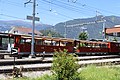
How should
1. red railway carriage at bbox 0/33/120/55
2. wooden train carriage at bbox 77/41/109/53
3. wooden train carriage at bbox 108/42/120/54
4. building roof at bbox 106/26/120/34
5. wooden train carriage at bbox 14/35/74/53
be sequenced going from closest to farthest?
wooden train carriage at bbox 14/35/74/53 < red railway carriage at bbox 0/33/120/55 < wooden train carriage at bbox 77/41/109/53 < building roof at bbox 106/26/120/34 < wooden train carriage at bbox 108/42/120/54

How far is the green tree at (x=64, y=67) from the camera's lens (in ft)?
31.9

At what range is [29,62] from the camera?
23.6 metres

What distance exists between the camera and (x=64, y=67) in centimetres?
970

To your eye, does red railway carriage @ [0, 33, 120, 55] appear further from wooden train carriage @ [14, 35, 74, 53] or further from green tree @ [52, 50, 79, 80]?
green tree @ [52, 50, 79, 80]

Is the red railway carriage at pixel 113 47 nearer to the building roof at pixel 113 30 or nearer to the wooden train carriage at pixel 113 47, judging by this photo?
the wooden train carriage at pixel 113 47

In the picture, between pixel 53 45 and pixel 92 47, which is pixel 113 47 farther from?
pixel 53 45

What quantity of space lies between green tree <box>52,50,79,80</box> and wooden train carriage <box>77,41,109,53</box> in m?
30.1

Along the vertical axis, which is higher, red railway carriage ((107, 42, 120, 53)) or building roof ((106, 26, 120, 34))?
building roof ((106, 26, 120, 34))

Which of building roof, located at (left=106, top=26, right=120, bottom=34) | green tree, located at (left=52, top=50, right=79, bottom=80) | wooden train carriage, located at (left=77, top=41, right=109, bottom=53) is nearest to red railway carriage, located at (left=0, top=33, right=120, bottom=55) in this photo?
wooden train carriage, located at (left=77, top=41, right=109, bottom=53)

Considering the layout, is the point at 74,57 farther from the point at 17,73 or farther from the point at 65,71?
the point at 17,73

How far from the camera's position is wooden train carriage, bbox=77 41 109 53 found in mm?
41000

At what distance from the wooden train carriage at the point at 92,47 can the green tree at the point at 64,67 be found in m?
30.1

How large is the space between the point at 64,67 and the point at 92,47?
3320 centimetres

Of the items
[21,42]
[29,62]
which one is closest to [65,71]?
[29,62]
